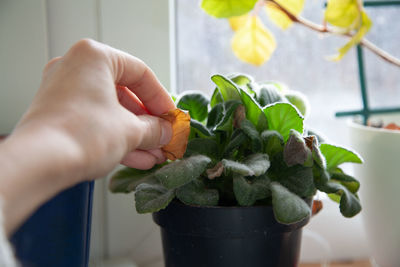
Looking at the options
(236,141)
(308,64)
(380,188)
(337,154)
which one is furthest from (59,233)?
(308,64)

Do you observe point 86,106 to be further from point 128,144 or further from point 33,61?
point 33,61

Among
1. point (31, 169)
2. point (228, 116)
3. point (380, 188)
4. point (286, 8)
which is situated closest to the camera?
point (31, 169)

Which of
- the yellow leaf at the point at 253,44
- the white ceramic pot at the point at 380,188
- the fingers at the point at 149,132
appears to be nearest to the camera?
the fingers at the point at 149,132

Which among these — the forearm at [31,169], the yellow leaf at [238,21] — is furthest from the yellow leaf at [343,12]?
the forearm at [31,169]

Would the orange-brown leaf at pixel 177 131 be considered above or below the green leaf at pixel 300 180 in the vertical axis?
above

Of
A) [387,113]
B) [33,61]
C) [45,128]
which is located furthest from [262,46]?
[45,128]

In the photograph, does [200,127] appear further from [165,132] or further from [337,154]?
[337,154]

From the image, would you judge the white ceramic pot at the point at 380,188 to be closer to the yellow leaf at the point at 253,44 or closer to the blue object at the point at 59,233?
the yellow leaf at the point at 253,44

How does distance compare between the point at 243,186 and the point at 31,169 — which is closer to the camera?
the point at 31,169
